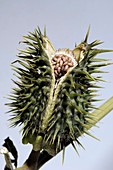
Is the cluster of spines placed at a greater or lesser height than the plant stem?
greater

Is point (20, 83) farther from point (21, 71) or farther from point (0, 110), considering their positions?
point (0, 110)

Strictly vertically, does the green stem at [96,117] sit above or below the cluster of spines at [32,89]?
below

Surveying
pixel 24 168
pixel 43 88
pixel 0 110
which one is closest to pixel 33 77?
pixel 43 88

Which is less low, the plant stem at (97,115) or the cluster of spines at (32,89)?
the cluster of spines at (32,89)

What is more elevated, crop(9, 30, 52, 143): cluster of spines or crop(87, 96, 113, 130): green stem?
crop(9, 30, 52, 143): cluster of spines

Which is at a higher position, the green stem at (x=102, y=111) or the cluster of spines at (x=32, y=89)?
the cluster of spines at (x=32, y=89)

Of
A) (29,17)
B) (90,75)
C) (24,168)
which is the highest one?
(29,17)

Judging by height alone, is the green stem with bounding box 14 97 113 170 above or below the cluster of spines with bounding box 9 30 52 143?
below

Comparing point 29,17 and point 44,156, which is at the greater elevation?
point 29,17
